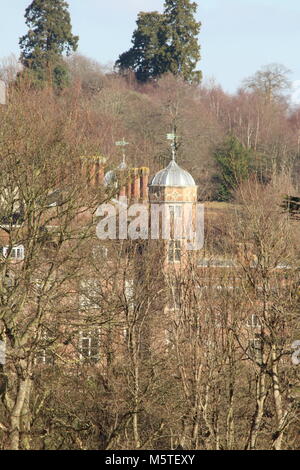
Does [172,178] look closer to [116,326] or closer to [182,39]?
[116,326]

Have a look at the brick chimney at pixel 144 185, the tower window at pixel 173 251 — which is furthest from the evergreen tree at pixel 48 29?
the tower window at pixel 173 251

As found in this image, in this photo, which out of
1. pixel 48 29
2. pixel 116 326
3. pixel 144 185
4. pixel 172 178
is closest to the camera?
pixel 116 326

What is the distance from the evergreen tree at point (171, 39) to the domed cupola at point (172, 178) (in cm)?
3982

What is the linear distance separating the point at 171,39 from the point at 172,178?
42139 millimetres

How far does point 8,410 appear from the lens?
64.8 ft

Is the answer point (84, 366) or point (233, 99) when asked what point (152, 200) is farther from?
point (233, 99)

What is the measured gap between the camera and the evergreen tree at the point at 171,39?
7762cm

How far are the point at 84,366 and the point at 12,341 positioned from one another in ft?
13.7

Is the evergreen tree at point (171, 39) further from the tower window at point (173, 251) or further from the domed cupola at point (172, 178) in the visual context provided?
the tower window at point (173, 251)

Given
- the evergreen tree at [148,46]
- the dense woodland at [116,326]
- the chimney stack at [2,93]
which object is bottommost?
the dense woodland at [116,326]

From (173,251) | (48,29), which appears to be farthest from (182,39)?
(173,251)

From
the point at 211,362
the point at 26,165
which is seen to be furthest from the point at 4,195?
the point at 211,362

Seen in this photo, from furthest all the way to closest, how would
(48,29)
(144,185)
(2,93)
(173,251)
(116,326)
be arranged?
(48,29)
(144,185)
(173,251)
(2,93)
(116,326)

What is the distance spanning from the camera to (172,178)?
3847 cm
